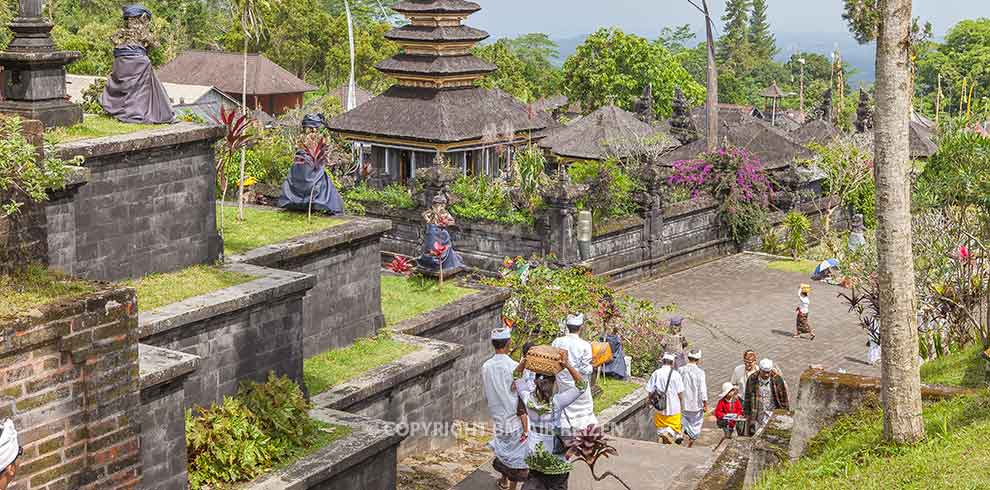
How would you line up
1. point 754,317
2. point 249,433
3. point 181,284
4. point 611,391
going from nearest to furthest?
1. point 249,433
2. point 181,284
3. point 611,391
4. point 754,317

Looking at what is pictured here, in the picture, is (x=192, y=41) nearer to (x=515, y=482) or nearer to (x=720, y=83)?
(x=720, y=83)

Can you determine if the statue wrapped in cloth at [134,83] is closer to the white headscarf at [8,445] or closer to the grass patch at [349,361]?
the grass patch at [349,361]

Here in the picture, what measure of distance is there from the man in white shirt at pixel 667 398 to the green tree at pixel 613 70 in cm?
4428

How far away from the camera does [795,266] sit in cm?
2983

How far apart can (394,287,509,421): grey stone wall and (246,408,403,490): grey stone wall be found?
300 centimetres

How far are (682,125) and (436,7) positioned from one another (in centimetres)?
1174

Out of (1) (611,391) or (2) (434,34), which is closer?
(1) (611,391)

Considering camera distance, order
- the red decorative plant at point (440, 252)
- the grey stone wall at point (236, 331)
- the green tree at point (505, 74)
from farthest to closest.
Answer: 1. the green tree at point (505, 74)
2. the red decorative plant at point (440, 252)
3. the grey stone wall at point (236, 331)

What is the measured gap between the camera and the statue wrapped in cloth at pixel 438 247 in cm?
1784

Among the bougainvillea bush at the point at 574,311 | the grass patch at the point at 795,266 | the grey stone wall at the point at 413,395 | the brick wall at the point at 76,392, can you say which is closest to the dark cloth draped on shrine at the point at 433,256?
the bougainvillea bush at the point at 574,311

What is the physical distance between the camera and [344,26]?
65.8 m

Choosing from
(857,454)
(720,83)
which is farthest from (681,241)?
(720,83)

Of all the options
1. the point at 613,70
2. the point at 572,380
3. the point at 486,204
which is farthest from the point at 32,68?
the point at 613,70

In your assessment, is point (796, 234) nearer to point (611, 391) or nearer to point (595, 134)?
point (595, 134)
